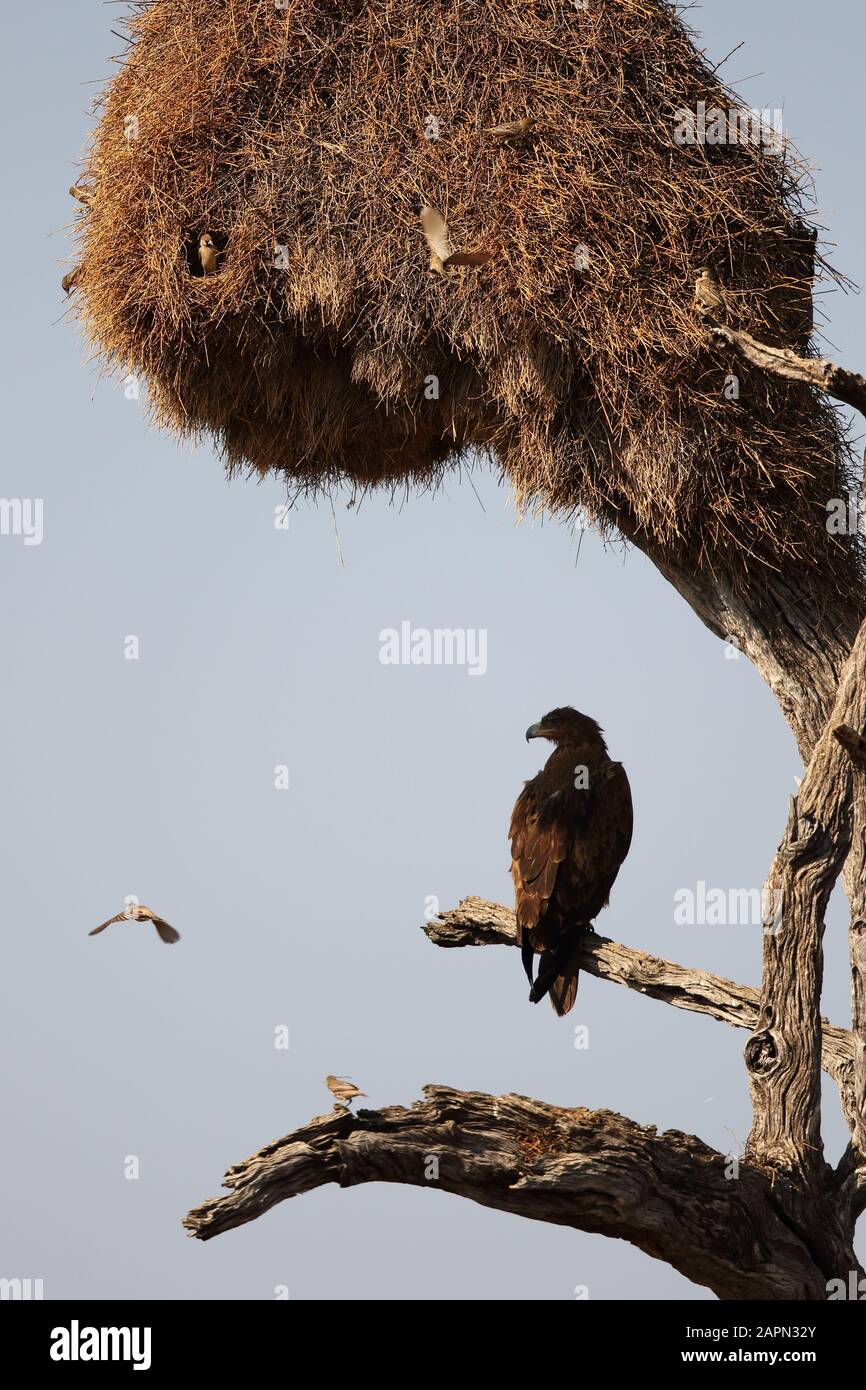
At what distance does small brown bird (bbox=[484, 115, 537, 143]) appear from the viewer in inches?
234

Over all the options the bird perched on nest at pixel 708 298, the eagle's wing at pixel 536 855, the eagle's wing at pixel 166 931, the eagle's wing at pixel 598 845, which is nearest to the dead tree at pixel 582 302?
the bird perched on nest at pixel 708 298

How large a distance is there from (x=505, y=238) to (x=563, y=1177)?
352cm

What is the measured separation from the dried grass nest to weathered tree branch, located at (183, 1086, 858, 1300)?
8.11 ft

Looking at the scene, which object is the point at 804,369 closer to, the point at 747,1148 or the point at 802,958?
the point at 802,958

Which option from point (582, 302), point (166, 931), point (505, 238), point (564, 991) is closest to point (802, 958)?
point (564, 991)

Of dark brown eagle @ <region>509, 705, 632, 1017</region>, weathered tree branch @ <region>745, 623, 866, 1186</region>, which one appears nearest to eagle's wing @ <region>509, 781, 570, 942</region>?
dark brown eagle @ <region>509, 705, 632, 1017</region>

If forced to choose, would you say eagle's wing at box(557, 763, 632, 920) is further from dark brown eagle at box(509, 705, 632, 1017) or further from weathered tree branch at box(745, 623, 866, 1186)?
weathered tree branch at box(745, 623, 866, 1186)

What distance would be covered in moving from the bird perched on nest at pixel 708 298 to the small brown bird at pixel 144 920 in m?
3.06

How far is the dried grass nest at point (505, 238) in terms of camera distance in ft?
19.6

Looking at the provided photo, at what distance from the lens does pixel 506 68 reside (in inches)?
240

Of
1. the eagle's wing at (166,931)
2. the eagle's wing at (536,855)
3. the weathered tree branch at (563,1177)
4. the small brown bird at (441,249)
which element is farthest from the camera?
the eagle's wing at (536,855)

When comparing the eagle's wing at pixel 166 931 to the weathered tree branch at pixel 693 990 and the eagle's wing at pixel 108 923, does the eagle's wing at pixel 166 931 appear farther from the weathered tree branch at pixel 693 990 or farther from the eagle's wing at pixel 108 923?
the weathered tree branch at pixel 693 990
